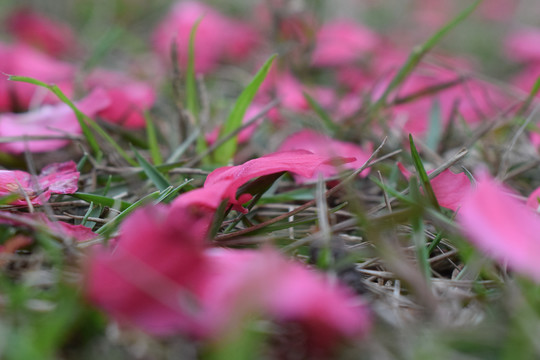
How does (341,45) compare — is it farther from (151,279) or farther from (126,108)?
(151,279)

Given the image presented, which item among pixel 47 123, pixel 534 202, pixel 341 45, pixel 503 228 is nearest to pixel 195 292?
pixel 503 228

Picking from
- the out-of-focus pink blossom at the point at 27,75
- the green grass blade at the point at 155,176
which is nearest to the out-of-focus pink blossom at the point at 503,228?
the green grass blade at the point at 155,176

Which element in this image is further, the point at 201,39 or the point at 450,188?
the point at 201,39

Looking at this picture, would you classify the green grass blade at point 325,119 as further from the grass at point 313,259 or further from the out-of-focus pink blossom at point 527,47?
the out-of-focus pink blossom at point 527,47

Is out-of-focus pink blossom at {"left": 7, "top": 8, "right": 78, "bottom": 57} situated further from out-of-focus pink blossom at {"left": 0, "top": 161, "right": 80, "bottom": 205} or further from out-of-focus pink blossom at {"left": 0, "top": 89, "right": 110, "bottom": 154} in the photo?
out-of-focus pink blossom at {"left": 0, "top": 161, "right": 80, "bottom": 205}

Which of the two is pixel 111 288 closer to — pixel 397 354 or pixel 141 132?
pixel 397 354
